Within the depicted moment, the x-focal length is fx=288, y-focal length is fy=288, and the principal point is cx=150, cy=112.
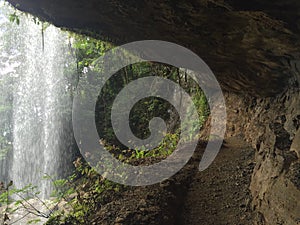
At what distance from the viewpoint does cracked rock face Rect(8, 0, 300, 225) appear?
2.63 m

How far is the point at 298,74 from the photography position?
3.29 metres

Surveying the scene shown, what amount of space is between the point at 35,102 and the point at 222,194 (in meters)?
12.9

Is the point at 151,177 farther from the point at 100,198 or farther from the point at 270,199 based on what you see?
the point at 270,199

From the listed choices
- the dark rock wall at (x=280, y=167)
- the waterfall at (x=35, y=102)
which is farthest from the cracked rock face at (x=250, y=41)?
the waterfall at (x=35, y=102)

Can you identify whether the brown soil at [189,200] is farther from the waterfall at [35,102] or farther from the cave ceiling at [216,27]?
the waterfall at [35,102]

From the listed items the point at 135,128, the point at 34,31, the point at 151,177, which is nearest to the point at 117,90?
the point at 135,128

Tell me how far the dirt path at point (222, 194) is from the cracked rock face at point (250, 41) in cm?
24

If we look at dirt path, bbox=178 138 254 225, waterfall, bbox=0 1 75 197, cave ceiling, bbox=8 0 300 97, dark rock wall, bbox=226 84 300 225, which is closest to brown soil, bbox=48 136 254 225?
dirt path, bbox=178 138 254 225

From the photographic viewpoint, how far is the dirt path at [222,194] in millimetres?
3549

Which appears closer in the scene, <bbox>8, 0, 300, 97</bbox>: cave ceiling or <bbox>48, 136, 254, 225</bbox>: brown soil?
<bbox>8, 0, 300, 97</bbox>: cave ceiling

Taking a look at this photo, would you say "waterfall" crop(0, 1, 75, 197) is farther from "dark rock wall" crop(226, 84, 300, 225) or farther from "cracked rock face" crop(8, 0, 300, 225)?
"dark rock wall" crop(226, 84, 300, 225)

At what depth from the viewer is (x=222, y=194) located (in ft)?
13.5

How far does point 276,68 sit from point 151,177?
236 centimetres

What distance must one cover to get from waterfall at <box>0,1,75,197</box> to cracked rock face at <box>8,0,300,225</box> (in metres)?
5.61
